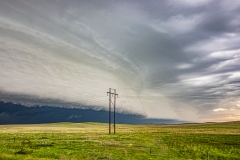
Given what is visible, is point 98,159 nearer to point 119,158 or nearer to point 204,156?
point 119,158

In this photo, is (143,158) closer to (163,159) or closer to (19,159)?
(163,159)

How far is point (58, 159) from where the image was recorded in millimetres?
30250

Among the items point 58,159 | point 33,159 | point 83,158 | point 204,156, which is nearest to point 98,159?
point 83,158

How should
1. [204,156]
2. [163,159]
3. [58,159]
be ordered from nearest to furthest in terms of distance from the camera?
[58,159], [163,159], [204,156]

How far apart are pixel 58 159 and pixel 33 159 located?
3149mm

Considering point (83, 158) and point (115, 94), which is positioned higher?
point (115, 94)

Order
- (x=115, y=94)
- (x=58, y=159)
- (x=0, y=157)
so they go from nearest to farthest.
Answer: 1. (x=0, y=157)
2. (x=58, y=159)
3. (x=115, y=94)

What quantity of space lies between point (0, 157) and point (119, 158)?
51.2 ft

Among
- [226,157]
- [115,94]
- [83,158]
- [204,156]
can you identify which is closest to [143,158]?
[83,158]

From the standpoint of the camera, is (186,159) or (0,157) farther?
(186,159)

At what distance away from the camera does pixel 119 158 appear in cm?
3278

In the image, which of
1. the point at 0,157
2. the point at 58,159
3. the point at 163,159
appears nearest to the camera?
the point at 0,157

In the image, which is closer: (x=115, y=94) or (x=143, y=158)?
(x=143, y=158)

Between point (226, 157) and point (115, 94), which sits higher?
point (115, 94)
